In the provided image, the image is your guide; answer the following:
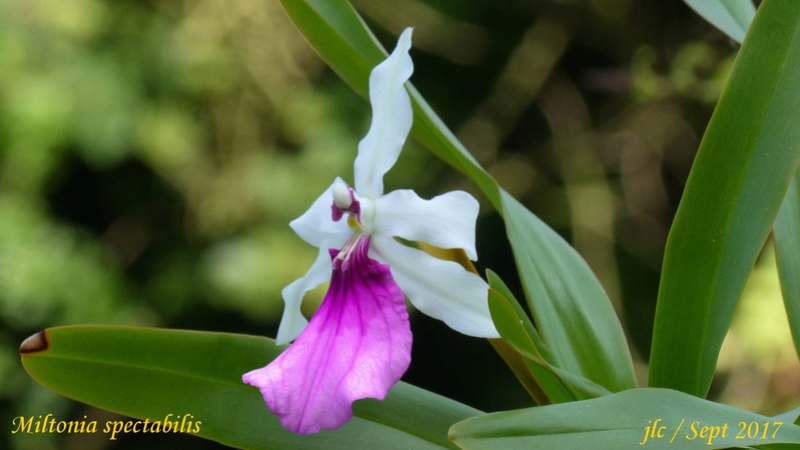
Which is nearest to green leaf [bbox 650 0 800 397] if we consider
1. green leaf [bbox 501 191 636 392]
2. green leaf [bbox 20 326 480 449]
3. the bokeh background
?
green leaf [bbox 501 191 636 392]

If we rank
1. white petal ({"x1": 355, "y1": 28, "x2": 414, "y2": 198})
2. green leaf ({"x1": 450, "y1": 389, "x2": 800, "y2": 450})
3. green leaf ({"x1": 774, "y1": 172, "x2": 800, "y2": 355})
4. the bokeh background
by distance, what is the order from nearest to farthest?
green leaf ({"x1": 450, "y1": 389, "x2": 800, "y2": 450}) < white petal ({"x1": 355, "y1": 28, "x2": 414, "y2": 198}) < green leaf ({"x1": 774, "y1": 172, "x2": 800, "y2": 355}) < the bokeh background

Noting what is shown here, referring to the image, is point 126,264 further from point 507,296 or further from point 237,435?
point 507,296

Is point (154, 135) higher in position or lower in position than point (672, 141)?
lower

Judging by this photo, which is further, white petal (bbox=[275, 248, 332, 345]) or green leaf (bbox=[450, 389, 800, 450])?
white petal (bbox=[275, 248, 332, 345])

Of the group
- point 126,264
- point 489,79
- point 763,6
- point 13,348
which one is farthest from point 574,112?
point 763,6

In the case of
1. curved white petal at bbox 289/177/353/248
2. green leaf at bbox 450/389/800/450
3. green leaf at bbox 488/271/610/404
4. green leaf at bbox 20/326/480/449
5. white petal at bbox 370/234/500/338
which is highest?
curved white petal at bbox 289/177/353/248

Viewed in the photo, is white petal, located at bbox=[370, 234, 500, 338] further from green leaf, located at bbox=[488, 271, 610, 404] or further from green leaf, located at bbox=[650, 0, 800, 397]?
green leaf, located at bbox=[650, 0, 800, 397]
